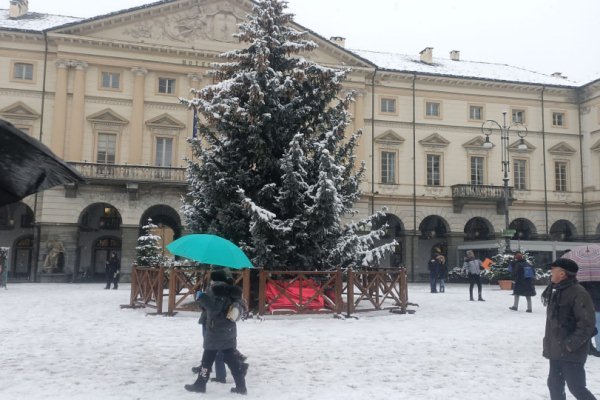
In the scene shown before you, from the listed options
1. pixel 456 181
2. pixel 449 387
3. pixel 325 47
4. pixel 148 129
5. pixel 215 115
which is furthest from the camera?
pixel 456 181

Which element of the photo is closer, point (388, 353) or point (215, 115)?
point (388, 353)

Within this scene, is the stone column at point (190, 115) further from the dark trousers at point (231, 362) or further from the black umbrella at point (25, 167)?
the black umbrella at point (25, 167)

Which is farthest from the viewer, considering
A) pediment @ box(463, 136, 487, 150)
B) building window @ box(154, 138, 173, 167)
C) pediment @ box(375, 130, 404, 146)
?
pediment @ box(463, 136, 487, 150)

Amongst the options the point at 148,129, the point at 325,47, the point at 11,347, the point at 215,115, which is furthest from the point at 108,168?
the point at 11,347

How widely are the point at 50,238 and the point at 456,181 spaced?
26453mm

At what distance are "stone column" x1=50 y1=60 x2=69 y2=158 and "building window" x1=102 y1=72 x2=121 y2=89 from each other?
217 centimetres

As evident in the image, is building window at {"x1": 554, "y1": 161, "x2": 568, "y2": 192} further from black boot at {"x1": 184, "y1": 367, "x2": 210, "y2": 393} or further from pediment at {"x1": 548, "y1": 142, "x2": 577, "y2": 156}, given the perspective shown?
black boot at {"x1": 184, "y1": 367, "x2": 210, "y2": 393}

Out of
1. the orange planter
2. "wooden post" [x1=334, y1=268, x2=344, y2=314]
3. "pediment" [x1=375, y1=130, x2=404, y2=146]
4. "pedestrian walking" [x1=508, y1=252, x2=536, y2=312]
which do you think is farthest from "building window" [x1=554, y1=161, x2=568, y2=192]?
"wooden post" [x1=334, y1=268, x2=344, y2=314]

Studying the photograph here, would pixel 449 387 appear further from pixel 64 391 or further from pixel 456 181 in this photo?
pixel 456 181

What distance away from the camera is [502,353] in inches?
397

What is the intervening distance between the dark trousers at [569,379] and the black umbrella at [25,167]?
477 cm

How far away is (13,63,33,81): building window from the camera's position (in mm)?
32625

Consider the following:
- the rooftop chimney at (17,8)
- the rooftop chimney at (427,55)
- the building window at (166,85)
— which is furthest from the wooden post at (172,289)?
the rooftop chimney at (427,55)

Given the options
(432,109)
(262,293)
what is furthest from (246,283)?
(432,109)
